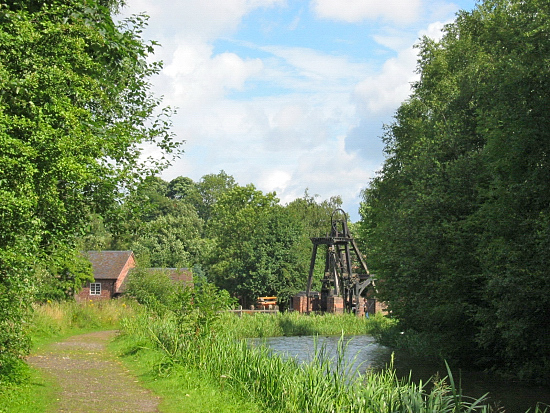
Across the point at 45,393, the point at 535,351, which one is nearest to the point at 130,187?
the point at 45,393

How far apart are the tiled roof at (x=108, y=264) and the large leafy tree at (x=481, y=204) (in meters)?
28.6

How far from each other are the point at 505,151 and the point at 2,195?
13760 mm

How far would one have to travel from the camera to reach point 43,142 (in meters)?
9.29

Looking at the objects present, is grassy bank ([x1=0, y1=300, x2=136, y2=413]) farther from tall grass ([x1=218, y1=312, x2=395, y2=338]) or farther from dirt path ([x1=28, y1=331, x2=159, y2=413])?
tall grass ([x1=218, y1=312, x2=395, y2=338])

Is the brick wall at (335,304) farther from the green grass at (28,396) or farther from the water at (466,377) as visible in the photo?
the green grass at (28,396)

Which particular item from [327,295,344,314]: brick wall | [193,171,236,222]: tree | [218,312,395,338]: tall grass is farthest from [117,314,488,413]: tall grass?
[193,171,236,222]: tree

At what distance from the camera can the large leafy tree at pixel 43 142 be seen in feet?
29.2

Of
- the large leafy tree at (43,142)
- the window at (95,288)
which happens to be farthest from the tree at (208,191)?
the large leafy tree at (43,142)

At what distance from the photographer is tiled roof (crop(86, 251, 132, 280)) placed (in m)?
53.3

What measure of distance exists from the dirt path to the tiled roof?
34.6 metres

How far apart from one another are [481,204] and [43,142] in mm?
14169

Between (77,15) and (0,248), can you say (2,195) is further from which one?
(77,15)

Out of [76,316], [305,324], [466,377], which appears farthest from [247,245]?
[466,377]

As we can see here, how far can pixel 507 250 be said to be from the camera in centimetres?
1595
